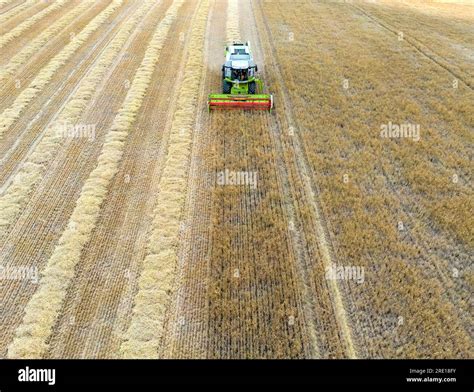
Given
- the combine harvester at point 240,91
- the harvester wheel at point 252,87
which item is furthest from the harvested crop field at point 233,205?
the harvester wheel at point 252,87

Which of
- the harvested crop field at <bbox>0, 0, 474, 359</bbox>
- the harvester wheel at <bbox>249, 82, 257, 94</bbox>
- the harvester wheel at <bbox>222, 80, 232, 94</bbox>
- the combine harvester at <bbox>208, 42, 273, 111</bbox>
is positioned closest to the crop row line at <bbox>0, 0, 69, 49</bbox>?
the harvested crop field at <bbox>0, 0, 474, 359</bbox>

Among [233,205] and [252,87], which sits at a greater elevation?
[252,87]

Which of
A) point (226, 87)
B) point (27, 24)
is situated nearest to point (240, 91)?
point (226, 87)

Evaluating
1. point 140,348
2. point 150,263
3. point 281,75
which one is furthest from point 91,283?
point 281,75

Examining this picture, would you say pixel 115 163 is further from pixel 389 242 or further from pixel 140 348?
pixel 389 242

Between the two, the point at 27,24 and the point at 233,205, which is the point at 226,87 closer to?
the point at 233,205

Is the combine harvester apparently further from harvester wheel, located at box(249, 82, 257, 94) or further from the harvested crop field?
the harvested crop field
